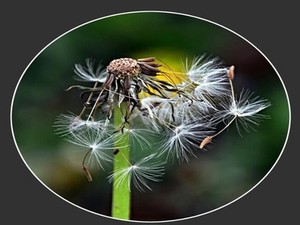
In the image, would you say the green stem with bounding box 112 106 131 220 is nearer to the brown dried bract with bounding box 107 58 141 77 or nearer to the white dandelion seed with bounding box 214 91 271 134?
the brown dried bract with bounding box 107 58 141 77

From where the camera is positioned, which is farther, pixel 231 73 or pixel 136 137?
pixel 231 73

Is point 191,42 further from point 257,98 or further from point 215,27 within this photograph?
point 257,98

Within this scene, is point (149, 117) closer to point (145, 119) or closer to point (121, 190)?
point (145, 119)

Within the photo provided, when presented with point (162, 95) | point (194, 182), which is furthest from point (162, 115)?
point (194, 182)

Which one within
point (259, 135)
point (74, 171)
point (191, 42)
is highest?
point (191, 42)

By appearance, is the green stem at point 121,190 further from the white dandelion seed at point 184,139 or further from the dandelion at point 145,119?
the white dandelion seed at point 184,139

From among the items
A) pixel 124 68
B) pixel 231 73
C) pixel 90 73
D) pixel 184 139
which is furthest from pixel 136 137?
pixel 231 73
